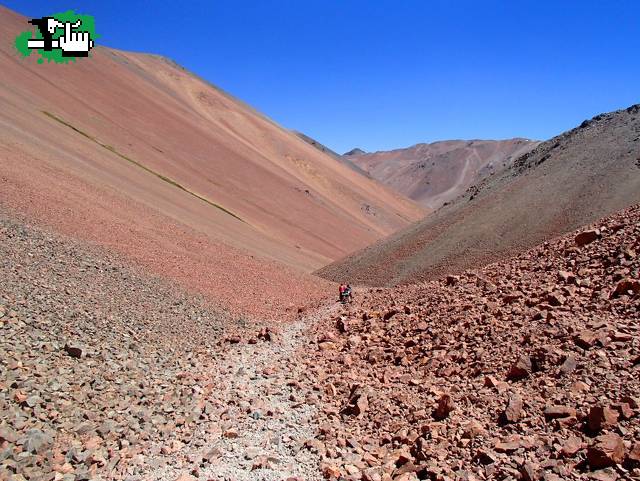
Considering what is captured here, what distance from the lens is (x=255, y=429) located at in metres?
7.32

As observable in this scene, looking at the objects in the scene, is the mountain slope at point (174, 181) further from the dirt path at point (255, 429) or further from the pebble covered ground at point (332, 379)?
the dirt path at point (255, 429)

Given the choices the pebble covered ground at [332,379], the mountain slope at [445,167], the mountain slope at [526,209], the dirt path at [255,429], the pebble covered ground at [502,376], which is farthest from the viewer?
the mountain slope at [445,167]

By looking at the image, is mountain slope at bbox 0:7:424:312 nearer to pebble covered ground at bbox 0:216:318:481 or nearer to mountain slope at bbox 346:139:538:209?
pebble covered ground at bbox 0:216:318:481

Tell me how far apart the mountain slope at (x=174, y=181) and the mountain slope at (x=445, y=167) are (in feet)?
199

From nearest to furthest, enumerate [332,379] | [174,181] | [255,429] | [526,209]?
[255,429], [332,379], [526,209], [174,181]

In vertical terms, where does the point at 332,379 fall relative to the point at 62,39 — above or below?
below

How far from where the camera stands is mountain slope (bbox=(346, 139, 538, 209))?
412 ft

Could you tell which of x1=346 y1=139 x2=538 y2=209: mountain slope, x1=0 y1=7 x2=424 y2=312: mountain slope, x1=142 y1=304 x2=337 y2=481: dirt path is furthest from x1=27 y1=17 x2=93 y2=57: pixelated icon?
x1=346 y1=139 x2=538 y2=209: mountain slope

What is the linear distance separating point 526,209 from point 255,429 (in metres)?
15.4

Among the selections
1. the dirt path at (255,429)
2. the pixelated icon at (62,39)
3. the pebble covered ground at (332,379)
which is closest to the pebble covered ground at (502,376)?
the pebble covered ground at (332,379)

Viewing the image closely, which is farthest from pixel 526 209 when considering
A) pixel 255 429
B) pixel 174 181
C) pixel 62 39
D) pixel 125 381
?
pixel 62 39

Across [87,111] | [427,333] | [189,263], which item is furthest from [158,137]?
[427,333]

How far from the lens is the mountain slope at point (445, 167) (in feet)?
412

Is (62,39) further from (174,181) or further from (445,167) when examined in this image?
(445,167)
